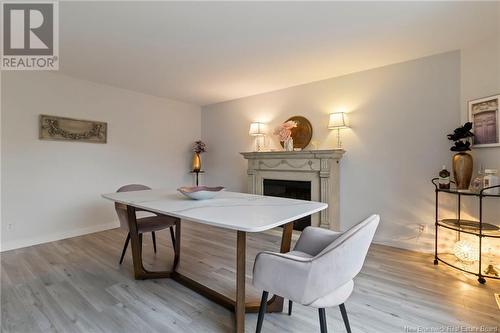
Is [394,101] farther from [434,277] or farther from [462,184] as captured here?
[434,277]

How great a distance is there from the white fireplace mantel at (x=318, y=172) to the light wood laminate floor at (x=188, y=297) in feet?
2.43

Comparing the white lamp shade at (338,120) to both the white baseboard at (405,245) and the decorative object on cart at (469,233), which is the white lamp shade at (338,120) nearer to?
the decorative object on cart at (469,233)

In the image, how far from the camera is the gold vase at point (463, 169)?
2.37 m

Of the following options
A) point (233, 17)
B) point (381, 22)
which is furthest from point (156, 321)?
point (381, 22)

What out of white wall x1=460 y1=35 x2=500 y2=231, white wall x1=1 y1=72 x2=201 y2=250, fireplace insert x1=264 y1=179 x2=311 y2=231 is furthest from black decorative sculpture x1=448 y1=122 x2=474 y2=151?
white wall x1=1 y1=72 x2=201 y2=250

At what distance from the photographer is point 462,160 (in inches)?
93.7

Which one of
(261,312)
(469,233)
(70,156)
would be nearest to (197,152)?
(70,156)

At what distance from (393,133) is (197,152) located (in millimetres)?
3432

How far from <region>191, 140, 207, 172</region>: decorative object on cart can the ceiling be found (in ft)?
5.58

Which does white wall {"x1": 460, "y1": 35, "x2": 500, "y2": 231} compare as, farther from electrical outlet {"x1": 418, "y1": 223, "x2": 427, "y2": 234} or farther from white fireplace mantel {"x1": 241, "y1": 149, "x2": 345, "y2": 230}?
white fireplace mantel {"x1": 241, "y1": 149, "x2": 345, "y2": 230}

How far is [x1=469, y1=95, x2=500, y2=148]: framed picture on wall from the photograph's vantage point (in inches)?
92.4

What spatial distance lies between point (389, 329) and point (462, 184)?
67.9 inches

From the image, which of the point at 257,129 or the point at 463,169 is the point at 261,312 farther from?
the point at 257,129

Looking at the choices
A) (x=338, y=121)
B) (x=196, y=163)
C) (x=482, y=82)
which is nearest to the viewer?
(x=482, y=82)
